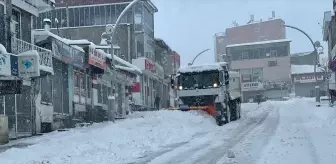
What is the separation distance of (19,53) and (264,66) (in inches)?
2982

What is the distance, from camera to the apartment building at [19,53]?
1947 centimetres

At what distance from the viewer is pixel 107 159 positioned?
12.0 m

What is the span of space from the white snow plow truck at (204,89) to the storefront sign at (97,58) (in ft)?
19.7

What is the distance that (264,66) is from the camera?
91438 millimetres

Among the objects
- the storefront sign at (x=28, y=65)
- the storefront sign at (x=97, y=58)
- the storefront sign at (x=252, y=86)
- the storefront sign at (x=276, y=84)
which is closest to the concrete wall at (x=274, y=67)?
the storefront sign at (x=276, y=84)

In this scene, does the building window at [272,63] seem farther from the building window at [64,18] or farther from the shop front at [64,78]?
the shop front at [64,78]

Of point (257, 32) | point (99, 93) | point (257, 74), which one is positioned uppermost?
point (257, 32)

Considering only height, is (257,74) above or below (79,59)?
above

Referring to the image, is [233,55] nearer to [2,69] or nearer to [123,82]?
[123,82]

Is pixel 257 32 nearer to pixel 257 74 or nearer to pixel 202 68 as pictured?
pixel 257 74

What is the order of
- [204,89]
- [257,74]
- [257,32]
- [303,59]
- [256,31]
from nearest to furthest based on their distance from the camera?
[204,89]
[257,74]
[257,32]
[256,31]
[303,59]

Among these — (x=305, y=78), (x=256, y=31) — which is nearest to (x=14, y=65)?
(x=305, y=78)

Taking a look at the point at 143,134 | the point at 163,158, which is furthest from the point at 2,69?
the point at 163,158

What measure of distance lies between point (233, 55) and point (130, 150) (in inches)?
3214
